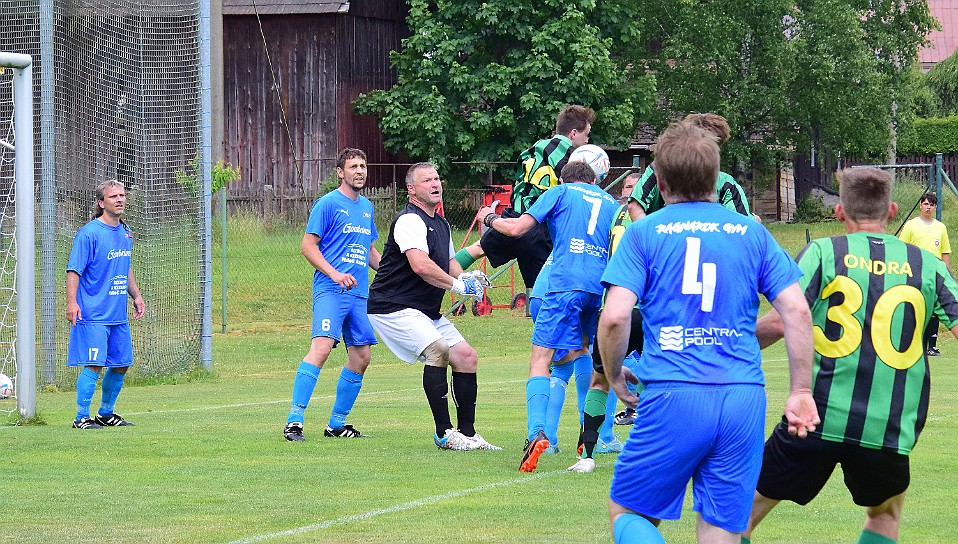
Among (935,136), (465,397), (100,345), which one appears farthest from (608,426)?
(935,136)

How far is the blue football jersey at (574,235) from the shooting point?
333 inches

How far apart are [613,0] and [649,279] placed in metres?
35.8

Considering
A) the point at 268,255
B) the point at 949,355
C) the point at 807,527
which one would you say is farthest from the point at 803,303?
the point at 268,255

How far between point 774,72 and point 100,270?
31542 millimetres

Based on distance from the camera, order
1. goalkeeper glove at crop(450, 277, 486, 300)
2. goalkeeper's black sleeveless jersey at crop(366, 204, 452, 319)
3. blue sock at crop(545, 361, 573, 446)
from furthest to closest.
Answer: goalkeeper's black sleeveless jersey at crop(366, 204, 452, 319) < goalkeeper glove at crop(450, 277, 486, 300) < blue sock at crop(545, 361, 573, 446)

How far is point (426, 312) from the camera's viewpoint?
9539mm

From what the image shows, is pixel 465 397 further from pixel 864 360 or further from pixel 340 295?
pixel 864 360

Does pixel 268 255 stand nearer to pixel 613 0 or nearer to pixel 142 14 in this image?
pixel 142 14

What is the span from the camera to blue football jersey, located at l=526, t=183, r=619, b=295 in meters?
8.46

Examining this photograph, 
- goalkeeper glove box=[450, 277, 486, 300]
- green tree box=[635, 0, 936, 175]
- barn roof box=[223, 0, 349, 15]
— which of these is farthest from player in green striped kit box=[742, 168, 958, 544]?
green tree box=[635, 0, 936, 175]

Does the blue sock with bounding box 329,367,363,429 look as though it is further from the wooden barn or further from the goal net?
the wooden barn

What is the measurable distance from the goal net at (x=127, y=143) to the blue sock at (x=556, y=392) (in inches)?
343

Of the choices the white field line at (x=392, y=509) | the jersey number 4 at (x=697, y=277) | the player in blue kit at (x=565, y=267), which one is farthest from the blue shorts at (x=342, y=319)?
the jersey number 4 at (x=697, y=277)

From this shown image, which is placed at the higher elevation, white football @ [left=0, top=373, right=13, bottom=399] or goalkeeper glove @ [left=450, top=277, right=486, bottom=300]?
goalkeeper glove @ [left=450, top=277, right=486, bottom=300]
